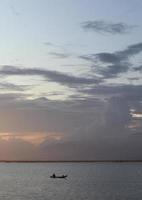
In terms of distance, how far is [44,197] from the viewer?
379 ft

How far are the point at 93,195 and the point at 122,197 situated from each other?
7.36m

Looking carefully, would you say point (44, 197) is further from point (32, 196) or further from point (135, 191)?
point (135, 191)

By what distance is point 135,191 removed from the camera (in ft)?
438

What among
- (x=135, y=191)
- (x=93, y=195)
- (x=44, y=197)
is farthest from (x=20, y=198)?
(x=135, y=191)

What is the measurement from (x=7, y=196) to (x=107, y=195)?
22765 millimetres

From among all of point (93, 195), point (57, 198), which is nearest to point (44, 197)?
point (57, 198)

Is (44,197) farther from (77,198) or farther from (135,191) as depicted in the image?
(135,191)

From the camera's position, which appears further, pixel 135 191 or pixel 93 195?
pixel 135 191

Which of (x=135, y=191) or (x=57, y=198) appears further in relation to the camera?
(x=135, y=191)

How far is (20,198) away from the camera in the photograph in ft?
370

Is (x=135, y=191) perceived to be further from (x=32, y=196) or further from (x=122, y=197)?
(x=32, y=196)

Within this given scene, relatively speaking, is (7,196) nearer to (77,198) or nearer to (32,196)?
(32,196)

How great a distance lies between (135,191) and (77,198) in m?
25.8

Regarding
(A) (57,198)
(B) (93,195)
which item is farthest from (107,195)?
(A) (57,198)
